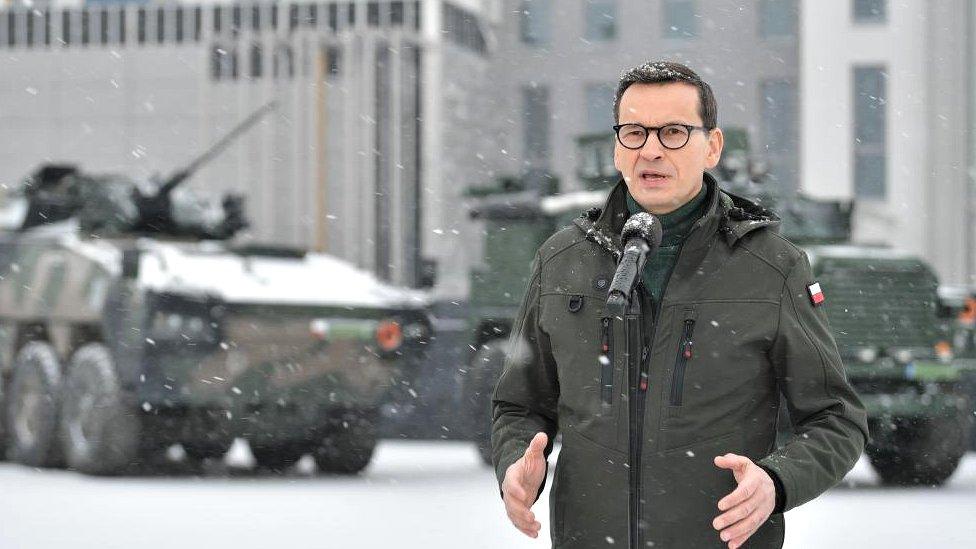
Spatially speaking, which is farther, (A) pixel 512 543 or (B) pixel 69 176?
(B) pixel 69 176

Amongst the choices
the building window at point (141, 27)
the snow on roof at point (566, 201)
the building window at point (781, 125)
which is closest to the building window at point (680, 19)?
the building window at point (781, 125)

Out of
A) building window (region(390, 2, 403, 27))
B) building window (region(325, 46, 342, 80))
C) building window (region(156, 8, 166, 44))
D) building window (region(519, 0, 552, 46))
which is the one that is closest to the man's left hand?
building window (region(519, 0, 552, 46))

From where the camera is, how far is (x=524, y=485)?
2.95m

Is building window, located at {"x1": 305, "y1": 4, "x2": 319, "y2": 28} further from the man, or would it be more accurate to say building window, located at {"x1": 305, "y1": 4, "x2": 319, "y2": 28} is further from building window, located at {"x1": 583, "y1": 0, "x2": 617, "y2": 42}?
the man

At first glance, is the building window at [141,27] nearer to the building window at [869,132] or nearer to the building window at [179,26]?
the building window at [179,26]

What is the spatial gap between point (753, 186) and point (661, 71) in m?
11.5

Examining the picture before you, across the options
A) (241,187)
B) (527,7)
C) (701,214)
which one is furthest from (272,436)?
(241,187)

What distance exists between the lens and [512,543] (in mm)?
8938

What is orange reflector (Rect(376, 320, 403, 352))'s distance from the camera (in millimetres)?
13703

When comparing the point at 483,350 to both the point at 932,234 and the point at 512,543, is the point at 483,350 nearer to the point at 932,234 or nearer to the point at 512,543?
the point at 512,543

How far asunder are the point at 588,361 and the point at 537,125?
1353 inches

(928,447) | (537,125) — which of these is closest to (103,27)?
(537,125)

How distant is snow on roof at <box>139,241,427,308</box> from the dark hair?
10.4 meters

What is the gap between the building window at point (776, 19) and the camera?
114ft
